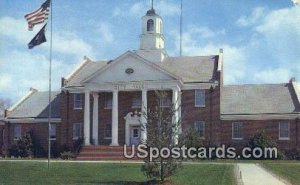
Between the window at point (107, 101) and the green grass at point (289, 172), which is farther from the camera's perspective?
the window at point (107, 101)

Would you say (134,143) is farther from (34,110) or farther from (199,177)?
(199,177)

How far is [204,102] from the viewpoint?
30.4 metres

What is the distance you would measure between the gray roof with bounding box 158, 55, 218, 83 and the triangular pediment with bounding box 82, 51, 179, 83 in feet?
2.87

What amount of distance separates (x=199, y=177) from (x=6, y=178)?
599 cm

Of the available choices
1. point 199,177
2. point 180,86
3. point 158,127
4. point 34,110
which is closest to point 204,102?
point 180,86

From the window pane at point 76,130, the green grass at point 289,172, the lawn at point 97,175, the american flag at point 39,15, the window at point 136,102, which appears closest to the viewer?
the american flag at point 39,15

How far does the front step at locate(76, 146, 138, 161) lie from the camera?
28022 mm

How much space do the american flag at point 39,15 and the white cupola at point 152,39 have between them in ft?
56.0

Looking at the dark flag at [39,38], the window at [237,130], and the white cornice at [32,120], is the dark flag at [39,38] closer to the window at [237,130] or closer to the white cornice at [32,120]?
the white cornice at [32,120]

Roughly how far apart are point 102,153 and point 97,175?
1115 cm

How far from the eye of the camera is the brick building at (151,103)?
97.7 ft

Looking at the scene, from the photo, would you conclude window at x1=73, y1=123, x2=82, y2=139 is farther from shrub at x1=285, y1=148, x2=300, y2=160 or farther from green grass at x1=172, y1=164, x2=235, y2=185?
green grass at x1=172, y1=164, x2=235, y2=185

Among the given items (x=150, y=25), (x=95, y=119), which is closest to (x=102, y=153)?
(x=95, y=119)

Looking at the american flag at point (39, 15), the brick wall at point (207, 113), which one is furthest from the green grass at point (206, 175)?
the brick wall at point (207, 113)
